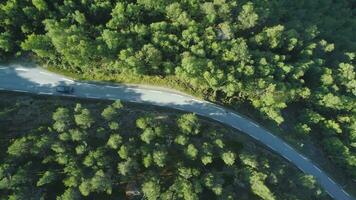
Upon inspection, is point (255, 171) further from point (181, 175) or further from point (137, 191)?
point (137, 191)

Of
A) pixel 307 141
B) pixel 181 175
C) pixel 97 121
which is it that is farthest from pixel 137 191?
→ pixel 307 141

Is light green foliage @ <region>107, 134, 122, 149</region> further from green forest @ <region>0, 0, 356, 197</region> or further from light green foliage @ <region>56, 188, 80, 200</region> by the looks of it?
light green foliage @ <region>56, 188, 80, 200</region>

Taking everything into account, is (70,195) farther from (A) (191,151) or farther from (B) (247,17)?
(B) (247,17)

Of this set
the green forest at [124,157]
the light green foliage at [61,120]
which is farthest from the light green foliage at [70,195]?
the light green foliage at [61,120]

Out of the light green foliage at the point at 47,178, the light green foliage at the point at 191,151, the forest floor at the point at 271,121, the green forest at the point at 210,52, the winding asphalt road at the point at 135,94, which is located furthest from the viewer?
the forest floor at the point at 271,121

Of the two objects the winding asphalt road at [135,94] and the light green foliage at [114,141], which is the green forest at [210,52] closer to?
the winding asphalt road at [135,94]

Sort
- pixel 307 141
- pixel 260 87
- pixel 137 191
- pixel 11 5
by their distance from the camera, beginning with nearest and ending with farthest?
pixel 137 191, pixel 11 5, pixel 260 87, pixel 307 141

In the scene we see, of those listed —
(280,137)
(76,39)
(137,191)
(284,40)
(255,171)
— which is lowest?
(137,191)
